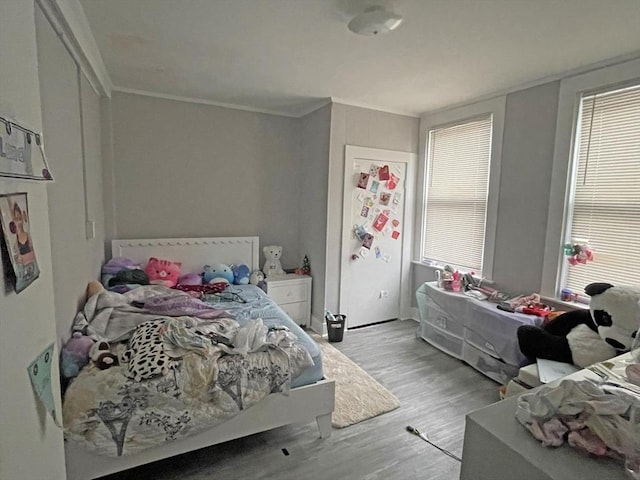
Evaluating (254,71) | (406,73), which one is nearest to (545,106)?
(406,73)

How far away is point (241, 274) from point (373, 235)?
149cm

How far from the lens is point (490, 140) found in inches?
123

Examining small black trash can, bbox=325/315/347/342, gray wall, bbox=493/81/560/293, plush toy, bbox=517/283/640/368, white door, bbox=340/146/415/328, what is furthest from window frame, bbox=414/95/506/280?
small black trash can, bbox=325/315/347/342

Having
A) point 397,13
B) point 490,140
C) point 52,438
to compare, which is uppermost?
point 397,13

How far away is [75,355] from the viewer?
1645mm

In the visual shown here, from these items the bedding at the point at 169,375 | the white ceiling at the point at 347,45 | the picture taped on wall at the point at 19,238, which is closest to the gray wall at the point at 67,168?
the bedding at the point at 169,375

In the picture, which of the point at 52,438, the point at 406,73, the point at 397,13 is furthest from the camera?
the point at 406,73

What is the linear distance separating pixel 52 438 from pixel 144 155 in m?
2.87

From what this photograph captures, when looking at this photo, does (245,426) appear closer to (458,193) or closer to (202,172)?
(202,172)

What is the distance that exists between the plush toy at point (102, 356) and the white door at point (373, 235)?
7.55 feet

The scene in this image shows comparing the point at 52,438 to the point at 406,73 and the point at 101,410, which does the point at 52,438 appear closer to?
the point at 101,410

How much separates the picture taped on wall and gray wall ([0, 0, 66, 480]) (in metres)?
0.02

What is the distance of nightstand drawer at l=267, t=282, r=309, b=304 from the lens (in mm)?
3533

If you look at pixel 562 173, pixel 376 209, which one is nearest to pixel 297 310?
pixel 376 209
